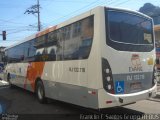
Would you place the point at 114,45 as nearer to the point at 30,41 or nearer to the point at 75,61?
the point at 75,61

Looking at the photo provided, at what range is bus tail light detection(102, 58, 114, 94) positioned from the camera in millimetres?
7852

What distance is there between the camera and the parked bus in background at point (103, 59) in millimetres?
7941

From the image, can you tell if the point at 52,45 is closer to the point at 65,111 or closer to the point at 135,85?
the point at 65,111

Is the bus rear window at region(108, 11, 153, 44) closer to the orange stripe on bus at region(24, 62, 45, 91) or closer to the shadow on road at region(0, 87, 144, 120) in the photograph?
the shadow on road at region(0, 87, 144, 120)

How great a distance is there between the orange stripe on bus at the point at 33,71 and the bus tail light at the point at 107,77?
461 cm

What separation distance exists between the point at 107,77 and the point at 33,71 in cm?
618

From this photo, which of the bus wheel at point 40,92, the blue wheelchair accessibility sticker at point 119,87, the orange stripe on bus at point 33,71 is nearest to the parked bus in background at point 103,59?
the blue wheelchair accessibility sticker at point 119,87

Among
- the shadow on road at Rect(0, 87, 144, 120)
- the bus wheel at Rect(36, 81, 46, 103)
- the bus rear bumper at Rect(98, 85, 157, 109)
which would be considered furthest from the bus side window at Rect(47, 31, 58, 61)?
the bus rear bumper at Rect(98, 85, 157, 109)

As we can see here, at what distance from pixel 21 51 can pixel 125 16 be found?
855cm

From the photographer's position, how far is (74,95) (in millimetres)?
9094

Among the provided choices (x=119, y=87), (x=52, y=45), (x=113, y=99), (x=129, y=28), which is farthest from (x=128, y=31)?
(x=52, y=45)

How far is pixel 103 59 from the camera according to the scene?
26.0 ft

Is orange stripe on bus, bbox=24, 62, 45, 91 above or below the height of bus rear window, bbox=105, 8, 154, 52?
below

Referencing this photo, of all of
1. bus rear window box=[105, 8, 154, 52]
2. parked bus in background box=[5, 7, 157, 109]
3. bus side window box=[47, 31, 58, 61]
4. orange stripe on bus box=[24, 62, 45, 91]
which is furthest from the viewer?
orange stripe on bus box=[24, 62, 45, 91]
